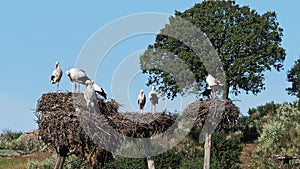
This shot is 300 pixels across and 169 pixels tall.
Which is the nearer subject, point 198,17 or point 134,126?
point 134,126

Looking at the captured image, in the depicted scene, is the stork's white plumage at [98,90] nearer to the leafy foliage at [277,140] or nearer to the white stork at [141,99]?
the white stork at [141,99]

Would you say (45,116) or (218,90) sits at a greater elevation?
(218,90)

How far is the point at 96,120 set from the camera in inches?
622

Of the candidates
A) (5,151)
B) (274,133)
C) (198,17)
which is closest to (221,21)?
(198,17)

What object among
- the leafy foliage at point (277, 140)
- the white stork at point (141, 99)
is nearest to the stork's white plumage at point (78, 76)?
the white stork at point (141, 99)

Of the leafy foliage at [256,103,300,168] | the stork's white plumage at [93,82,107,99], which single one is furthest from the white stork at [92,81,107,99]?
the leafy foliage at [256,103,300,168]

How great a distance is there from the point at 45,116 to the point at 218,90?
494cm

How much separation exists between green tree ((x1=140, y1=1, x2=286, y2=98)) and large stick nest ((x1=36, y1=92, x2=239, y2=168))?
1811cm

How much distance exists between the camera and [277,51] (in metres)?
38.4

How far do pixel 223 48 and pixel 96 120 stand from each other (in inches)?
893

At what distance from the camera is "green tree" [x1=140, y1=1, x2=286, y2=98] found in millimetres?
36406

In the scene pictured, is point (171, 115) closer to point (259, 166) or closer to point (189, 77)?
point (259, 166)

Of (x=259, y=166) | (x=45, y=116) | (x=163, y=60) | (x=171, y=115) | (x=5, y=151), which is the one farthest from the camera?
(x=163, y=60)

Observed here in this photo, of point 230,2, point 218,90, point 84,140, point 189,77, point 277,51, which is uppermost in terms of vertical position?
point 230,2
